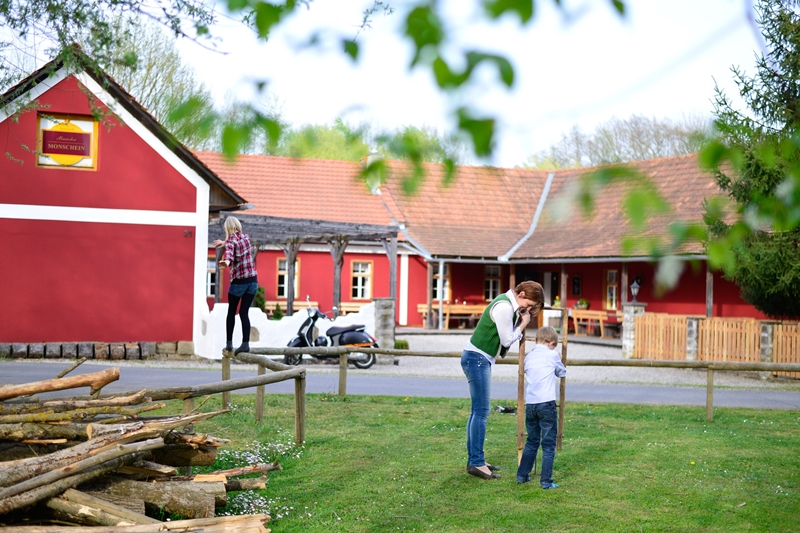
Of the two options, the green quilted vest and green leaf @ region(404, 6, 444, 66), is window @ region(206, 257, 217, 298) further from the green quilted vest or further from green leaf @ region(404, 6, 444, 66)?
green leaf @ region(404, 6, 444, 66)

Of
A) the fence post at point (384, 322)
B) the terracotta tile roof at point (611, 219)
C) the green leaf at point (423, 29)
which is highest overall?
the terracotta tile roof at point (611, 219)

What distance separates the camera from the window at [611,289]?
96.9 ft

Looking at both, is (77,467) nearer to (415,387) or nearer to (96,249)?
(415,387)

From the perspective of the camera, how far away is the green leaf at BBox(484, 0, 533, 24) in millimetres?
2053

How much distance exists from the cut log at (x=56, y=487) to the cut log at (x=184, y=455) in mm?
549

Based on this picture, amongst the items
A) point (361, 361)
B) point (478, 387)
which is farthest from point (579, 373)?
point (478, 387)

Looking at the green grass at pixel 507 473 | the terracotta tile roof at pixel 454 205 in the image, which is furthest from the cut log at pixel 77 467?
the terracotta tile roof at pixel 454 205

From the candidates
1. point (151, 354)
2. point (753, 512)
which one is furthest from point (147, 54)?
point (753, 512)

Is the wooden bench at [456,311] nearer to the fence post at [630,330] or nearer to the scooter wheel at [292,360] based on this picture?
the fence post at [630,330]

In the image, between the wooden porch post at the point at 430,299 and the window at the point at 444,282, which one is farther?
the window at the point at 444,282

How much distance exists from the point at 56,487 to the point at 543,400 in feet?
12.1

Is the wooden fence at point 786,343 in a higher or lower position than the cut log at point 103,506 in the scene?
higher

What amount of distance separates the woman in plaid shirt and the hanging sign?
938 cm

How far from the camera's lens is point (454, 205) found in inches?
1318
